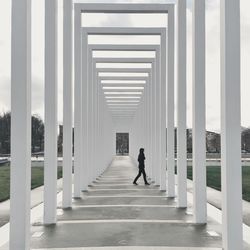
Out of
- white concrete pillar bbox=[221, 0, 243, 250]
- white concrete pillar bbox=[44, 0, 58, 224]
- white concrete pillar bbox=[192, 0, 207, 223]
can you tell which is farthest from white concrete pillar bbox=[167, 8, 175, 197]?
white concrete pillar bbox=[221, 0, 243, 250]

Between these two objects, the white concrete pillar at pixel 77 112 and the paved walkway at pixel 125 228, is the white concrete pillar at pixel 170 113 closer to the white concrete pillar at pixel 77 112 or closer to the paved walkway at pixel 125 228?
the paved walkway at pixel 125 228

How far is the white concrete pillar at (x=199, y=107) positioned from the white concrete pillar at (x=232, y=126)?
2.56 meters

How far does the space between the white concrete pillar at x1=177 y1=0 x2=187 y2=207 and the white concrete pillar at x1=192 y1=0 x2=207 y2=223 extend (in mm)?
2189

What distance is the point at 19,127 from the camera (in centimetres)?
640

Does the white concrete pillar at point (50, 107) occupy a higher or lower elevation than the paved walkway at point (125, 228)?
higher

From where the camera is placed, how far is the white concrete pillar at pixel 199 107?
9.13m

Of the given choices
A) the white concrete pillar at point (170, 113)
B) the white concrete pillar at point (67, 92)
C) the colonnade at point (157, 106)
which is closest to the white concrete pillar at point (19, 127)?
the colonnade at point (157, 106)

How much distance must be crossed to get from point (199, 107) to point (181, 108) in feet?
7.93

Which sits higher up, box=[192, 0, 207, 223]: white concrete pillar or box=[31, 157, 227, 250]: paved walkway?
box=[192, 0, 207, 223]: white concrete pillar

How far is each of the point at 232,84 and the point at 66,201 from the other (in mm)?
6406

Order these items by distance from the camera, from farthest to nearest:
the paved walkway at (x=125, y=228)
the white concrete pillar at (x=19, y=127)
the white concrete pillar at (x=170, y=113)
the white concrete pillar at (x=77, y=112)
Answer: the white concrete pillar at (x=170, y=113), the white concrete pillar at (x=77, y=112), the paved walkway at (x=125, y=228), the white concrete pillar at (x=19, y=127)

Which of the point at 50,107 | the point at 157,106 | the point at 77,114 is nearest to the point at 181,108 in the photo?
the point at 77,114

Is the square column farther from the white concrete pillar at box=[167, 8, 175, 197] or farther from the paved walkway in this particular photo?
the white concrete pillar at box=[167, 8, 175, 197]

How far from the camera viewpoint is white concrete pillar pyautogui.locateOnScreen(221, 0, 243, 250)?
6527 mm
